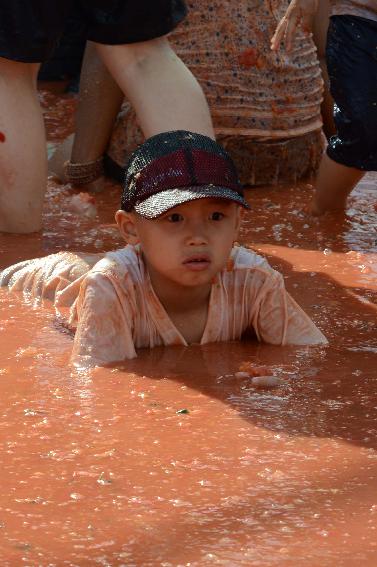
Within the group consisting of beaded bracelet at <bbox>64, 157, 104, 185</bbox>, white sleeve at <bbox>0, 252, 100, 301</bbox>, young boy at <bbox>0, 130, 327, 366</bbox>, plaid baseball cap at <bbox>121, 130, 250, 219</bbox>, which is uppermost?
plaid baseball cap at <bbox>121, 130, 250, 219</bbox>

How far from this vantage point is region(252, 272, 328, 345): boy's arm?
3.54 meters

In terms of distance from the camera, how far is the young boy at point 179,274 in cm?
331

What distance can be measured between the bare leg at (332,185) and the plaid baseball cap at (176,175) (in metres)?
1.86

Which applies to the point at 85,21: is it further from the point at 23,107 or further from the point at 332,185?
the point at 332,185

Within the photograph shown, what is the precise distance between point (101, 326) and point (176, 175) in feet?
1.52

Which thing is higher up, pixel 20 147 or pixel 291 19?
pixel 291 19

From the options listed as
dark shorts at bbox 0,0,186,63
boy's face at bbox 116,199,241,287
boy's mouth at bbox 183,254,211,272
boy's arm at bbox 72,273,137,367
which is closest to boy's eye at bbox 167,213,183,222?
boy's face at bbox 116,199,241,287

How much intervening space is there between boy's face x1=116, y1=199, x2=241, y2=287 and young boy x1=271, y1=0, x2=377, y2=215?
157cm

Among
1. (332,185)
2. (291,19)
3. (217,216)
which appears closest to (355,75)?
(291,19)

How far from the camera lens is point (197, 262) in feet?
10.9

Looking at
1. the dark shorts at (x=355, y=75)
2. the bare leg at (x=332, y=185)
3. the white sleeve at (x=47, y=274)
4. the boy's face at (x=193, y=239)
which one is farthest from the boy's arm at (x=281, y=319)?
the bare leg at (x=332, y=185)

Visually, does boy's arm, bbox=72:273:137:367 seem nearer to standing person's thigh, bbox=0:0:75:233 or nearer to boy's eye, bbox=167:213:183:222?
boy's eye, bbox=167:213:183:222

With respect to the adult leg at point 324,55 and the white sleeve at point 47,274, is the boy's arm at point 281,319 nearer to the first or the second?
the white sleeve at point 47,274

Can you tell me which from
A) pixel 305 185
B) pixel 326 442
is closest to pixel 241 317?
pixel 326 442
